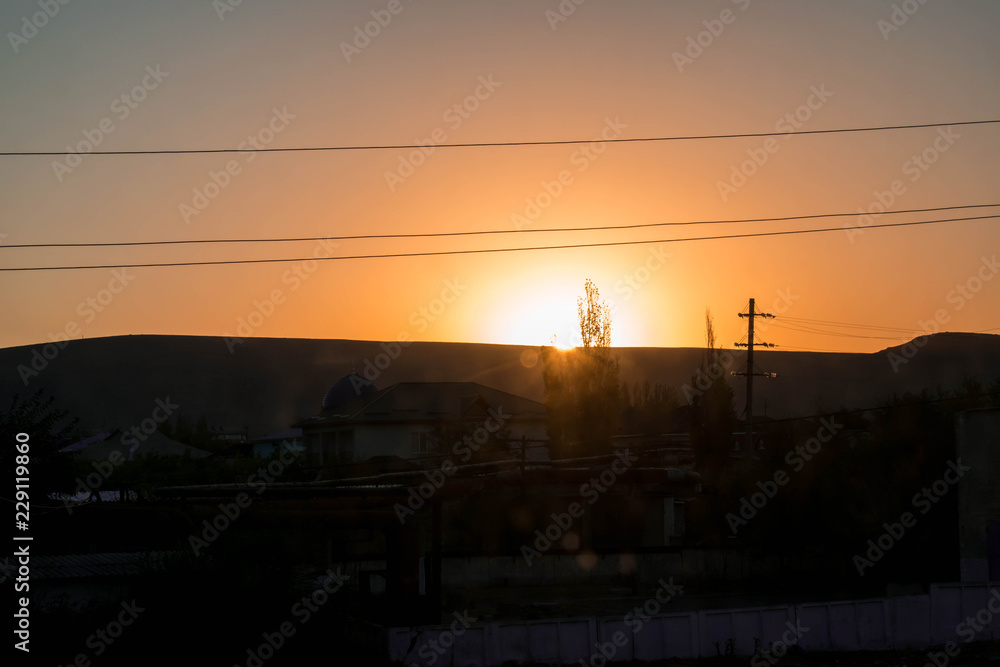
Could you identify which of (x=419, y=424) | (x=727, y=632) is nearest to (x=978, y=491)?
(x=727, y=632)

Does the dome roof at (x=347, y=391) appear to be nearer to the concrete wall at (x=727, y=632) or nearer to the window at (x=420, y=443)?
the window at (x=420, y=443)

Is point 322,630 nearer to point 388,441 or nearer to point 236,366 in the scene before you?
point 388,441

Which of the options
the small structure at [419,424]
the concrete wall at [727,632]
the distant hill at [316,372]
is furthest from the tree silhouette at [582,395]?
the distant hill at [316,372]

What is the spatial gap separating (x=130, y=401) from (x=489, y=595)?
110866 millimetres

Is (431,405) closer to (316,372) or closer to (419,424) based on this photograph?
(419,424)

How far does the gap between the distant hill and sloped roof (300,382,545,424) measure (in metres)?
68.9

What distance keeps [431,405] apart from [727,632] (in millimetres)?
37929

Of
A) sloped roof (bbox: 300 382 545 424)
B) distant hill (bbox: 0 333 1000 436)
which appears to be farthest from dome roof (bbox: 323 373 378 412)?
distant hill (bbox: 0 333 1000 436)

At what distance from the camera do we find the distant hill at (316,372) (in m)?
133

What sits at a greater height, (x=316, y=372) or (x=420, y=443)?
(x=316, y=372)

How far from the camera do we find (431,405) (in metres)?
57.0

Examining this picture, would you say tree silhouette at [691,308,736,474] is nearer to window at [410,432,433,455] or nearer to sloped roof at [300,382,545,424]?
sloped roof at [300,382,545,424]

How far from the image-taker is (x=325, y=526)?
69.6 feet

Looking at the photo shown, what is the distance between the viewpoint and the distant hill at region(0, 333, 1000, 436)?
133 metres
